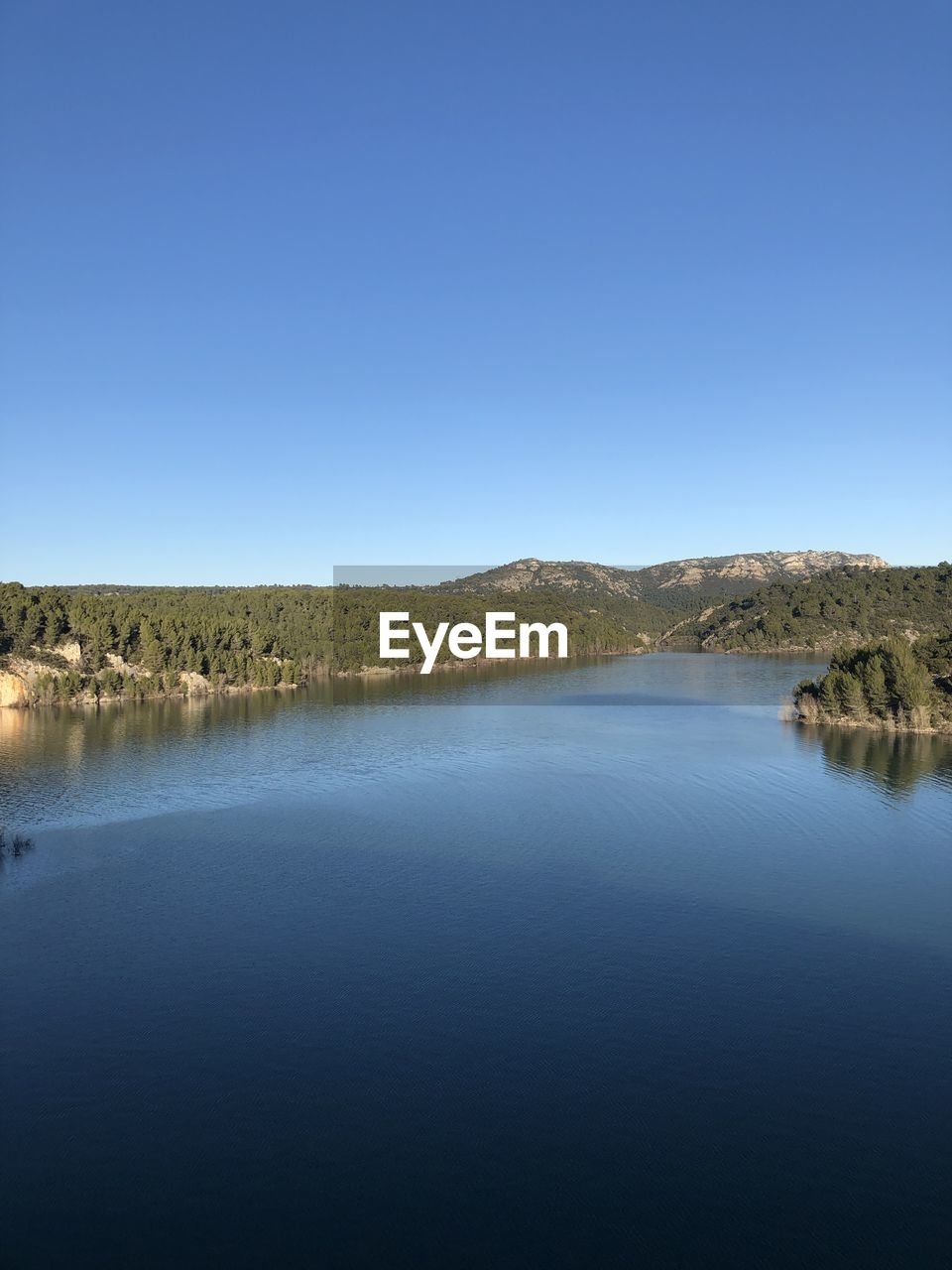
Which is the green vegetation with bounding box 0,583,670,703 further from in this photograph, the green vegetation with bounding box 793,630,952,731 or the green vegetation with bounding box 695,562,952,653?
the green vegetation with bounding box 695,562,952,653

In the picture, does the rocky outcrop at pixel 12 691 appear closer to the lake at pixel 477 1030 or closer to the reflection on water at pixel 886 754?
the lake at pixel 477 1030

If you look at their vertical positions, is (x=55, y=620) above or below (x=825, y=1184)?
above

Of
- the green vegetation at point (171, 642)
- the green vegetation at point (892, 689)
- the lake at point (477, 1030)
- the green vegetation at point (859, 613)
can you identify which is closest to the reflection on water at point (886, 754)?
the green vegetation at point (892, 689)

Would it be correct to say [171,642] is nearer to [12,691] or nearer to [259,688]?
[259,688]

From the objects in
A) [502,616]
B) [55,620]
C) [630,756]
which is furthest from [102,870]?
[502,616]

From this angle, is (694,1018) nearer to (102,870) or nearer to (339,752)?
(102,870)

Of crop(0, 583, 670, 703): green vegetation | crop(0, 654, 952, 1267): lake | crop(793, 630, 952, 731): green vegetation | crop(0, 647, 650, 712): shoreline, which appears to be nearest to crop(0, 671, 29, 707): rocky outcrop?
crop(0, 647, 650, 712): shoreline
